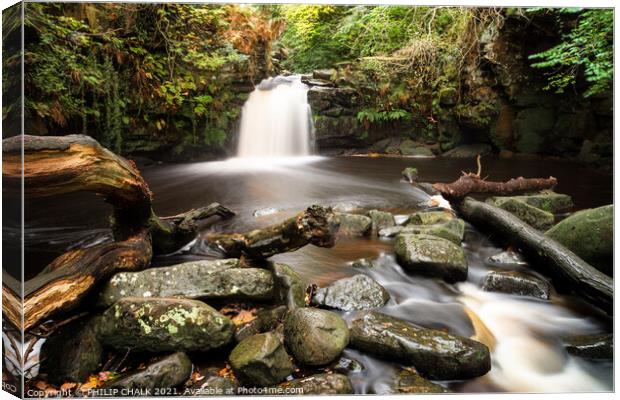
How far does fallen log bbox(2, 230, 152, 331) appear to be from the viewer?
177 centimetres

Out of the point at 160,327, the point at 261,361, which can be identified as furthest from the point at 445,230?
the point at 160,327

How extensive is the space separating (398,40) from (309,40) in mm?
612

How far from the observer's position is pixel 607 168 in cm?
236

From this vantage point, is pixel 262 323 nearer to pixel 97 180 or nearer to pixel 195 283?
pixel 195 283

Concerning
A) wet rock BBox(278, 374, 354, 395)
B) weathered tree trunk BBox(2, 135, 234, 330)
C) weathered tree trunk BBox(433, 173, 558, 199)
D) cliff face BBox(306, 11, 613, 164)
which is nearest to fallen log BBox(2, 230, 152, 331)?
weathered tree trunk BBox(2, 135, 234, 330)

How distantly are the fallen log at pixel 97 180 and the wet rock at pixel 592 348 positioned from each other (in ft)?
7.42

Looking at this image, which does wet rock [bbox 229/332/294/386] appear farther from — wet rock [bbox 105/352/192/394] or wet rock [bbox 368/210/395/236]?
wet rock [bbox 368/210/395/236]

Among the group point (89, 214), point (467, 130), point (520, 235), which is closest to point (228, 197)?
point (89, 214)

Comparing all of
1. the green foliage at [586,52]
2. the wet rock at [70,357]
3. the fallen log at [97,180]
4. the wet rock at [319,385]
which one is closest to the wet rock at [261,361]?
the wet rock at [319,385]

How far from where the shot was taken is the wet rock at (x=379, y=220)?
2862mm

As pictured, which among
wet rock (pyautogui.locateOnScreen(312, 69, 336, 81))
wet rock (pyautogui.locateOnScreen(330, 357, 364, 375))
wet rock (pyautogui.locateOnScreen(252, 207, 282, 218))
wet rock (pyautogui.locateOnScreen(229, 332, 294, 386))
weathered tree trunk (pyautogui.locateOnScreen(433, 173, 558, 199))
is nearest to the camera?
wet rock (pyautogui.locateOnScreen(229, 332, 294, 386))

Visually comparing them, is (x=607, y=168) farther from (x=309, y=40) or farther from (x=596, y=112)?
(x=309, y=40)

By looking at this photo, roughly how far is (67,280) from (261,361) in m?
1.14

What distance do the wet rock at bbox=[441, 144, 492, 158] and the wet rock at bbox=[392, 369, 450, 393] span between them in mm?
1611
